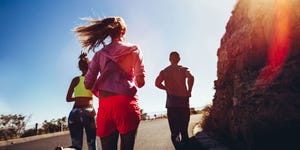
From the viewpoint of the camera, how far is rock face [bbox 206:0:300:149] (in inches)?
166

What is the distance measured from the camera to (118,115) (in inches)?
100

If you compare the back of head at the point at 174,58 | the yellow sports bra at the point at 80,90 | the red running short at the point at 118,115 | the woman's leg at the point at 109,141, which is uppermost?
the back of head at the point at 174,58

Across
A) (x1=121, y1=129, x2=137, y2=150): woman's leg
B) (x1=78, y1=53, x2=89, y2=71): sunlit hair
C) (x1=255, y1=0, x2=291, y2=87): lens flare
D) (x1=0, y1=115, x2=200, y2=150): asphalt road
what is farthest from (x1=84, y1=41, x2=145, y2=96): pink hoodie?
(x1=0, y1=115, x2=200, y2=150): asphalt road

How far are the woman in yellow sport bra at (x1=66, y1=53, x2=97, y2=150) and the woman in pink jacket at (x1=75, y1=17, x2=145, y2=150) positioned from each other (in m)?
1.33

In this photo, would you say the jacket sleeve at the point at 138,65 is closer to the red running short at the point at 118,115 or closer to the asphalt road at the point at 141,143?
the red running short at the point at 118,115

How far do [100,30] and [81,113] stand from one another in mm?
1550

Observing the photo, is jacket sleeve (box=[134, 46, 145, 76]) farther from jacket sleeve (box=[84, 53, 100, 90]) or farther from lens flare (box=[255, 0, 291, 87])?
lens flare (box=[255, 0, 291, 87])

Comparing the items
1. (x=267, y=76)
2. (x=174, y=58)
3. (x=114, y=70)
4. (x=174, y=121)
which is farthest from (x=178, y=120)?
(x=114, y=70)

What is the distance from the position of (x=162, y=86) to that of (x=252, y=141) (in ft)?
7.34

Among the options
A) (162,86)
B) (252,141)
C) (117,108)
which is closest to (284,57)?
(252,141)

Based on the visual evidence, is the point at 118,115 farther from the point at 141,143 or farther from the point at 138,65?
the point at 141,143

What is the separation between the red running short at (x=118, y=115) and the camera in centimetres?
254

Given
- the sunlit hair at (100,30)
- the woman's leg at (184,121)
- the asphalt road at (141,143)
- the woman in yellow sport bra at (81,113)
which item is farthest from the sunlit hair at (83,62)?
the asphalt road at (141,143)

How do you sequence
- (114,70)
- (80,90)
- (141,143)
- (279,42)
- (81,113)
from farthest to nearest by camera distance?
(141,143), (279,42), (80,90), (81,113), (114,70)
